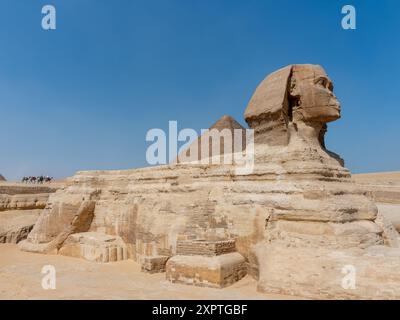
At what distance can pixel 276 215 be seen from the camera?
22.2 ft

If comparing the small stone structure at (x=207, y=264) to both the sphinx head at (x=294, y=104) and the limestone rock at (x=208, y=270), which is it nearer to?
the limestone rock at (x=208, y=270)

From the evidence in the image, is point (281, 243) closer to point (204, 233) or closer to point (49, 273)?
point (204, 233)

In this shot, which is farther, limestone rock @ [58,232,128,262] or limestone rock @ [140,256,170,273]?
limestone rock @ [58,232,128,262]

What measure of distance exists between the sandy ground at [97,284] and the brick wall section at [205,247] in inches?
27.4

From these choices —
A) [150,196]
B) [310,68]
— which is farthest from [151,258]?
[310,68]

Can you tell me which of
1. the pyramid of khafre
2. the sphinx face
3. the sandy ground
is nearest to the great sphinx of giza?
the sphinx face

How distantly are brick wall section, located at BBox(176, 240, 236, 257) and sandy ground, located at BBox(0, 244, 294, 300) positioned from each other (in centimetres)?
70

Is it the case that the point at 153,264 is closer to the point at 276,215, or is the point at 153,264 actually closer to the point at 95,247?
the point at 95,247

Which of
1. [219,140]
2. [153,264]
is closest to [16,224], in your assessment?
[153,264]

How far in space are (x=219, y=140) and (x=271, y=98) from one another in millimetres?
8692

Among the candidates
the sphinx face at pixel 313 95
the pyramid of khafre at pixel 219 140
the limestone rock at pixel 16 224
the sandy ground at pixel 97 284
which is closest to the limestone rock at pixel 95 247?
the sandy ground at pixel 97 284

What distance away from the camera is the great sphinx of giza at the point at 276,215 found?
565 cm

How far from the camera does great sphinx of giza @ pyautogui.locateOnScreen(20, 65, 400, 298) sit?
5.65 m

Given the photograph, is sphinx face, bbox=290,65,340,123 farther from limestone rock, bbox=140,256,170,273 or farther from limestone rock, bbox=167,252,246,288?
limestone rock, bbox=140,256,170,273
